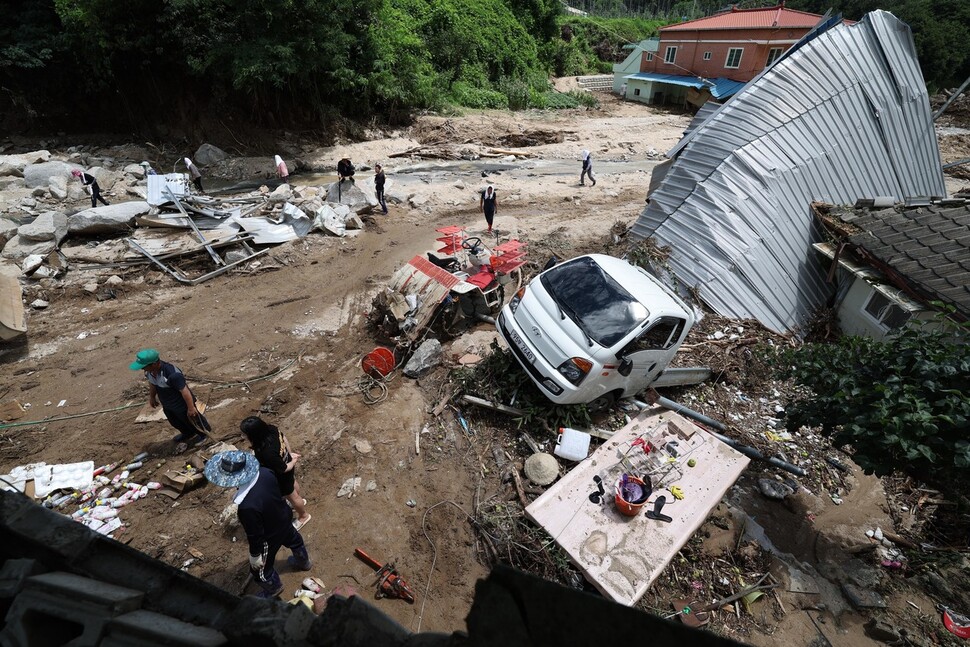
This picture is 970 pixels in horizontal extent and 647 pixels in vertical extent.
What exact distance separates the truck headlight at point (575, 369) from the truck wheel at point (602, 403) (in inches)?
27.1

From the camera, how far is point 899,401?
13.4 ft

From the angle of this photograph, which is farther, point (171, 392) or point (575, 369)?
point (575, 369)

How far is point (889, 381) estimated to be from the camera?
4.29m

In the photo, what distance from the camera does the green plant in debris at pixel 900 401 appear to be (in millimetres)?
3902

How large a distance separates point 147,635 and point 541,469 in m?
4.29

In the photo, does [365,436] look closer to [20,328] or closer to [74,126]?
[20,328]

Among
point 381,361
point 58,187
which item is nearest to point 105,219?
point 58,187

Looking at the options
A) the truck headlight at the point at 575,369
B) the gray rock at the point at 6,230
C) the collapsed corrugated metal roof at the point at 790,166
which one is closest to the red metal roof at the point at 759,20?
the collapsed corrugated metal roof at the point at 790,166

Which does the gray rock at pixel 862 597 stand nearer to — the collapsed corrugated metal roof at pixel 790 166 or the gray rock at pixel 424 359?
the collapsed corrugated metal roof at pixel 790 166

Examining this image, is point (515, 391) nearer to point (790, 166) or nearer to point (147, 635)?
point (147, 635)

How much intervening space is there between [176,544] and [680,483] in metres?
5.53

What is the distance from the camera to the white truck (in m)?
5.77

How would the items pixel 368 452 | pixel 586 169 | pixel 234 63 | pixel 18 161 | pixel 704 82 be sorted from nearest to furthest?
1. pixel 368 452
2. pixel 18 161
3. pixel 234 63
4. pixel 586 169
5. pixel 704 82

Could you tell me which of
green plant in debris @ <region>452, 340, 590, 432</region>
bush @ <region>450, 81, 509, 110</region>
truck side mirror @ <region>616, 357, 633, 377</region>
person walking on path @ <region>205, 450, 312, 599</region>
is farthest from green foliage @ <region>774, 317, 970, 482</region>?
bush @ <region>450, 81, 509, 110</region>
